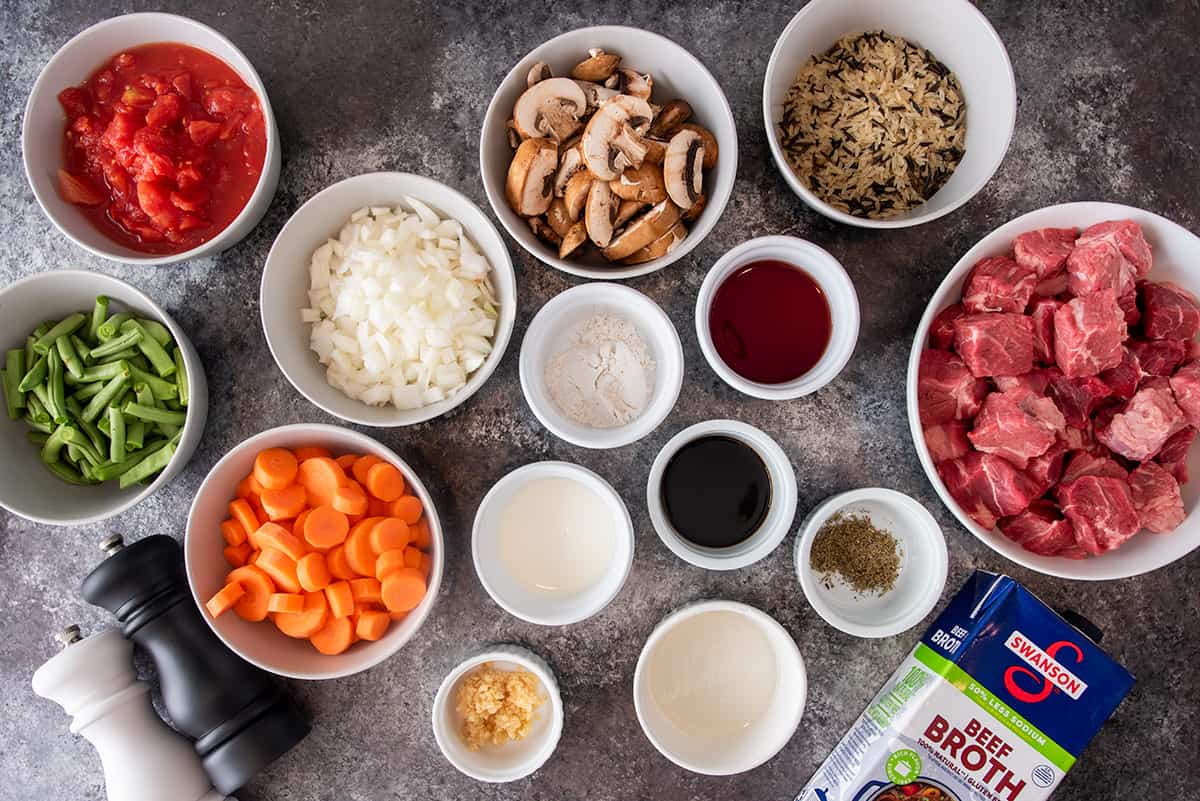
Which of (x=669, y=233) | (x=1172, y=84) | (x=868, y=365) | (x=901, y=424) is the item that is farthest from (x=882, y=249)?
(x=1172, y=84)

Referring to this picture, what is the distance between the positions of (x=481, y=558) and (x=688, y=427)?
1.83 ft

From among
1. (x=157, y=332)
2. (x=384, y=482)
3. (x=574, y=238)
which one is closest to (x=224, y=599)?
(x=384, y=482)

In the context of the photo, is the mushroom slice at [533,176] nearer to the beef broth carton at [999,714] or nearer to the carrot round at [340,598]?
the carrot round at [340,598]

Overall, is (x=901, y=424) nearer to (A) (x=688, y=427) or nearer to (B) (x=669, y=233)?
(A) (x=688, y=427)

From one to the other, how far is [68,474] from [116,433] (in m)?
0.20

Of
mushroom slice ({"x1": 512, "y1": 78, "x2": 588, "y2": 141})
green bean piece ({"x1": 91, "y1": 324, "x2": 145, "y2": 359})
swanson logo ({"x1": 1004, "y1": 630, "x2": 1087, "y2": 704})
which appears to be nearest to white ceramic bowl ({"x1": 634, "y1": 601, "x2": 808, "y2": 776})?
swanson logo ({"x1": 1004, "y1": 630, "x2": 1087, "y2": 704})

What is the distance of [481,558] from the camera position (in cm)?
174

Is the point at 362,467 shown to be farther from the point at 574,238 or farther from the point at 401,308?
the point at 574,238

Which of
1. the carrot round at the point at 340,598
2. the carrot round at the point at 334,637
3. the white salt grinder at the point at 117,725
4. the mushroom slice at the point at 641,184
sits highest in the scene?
the mushroom slice at the point at 641,184

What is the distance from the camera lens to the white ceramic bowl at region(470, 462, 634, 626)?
68.1 inches

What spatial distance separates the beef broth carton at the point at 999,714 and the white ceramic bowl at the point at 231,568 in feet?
3.42

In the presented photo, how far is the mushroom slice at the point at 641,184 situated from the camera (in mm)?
1657

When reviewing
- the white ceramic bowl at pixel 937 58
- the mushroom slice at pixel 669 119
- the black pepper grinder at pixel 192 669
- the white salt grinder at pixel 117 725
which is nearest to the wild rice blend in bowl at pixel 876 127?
the white ceramic bowl at pixel 937 58

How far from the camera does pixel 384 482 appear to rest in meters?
1.70
